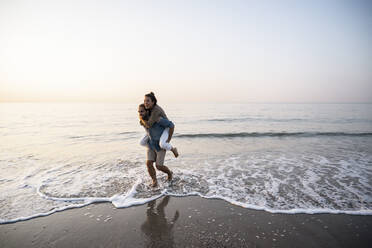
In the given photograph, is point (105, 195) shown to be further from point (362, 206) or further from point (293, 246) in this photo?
point (362, 206)

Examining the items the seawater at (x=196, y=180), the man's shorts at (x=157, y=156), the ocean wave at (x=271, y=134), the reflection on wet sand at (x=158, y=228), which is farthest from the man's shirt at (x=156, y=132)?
the ocean wave at (x=271, y=134)

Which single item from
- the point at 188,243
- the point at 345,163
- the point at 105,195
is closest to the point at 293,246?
the point at 188,243

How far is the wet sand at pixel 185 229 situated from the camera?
8.73 feet

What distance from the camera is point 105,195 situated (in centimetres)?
428

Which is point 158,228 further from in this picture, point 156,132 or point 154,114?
point 154,114

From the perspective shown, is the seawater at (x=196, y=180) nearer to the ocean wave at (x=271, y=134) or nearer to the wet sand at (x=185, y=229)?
the wet sand at (x=185, y=229)

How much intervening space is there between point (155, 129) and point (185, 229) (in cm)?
223

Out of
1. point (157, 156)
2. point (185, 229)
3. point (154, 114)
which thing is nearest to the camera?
point (185, 229)

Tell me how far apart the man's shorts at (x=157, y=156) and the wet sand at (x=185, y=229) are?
1.16 meters

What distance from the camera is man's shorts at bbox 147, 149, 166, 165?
14.9 feet

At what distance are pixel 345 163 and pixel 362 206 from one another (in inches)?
154

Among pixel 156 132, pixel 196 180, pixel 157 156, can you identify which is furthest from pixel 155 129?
pixel 196 180

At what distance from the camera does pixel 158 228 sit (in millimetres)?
2986

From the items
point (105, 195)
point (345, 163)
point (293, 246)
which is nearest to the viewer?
point (293, 246)
